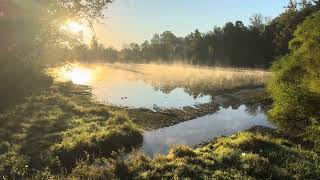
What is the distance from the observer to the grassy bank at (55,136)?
25219 millimetres

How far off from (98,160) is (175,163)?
209 inches

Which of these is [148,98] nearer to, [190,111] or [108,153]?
[190,111]

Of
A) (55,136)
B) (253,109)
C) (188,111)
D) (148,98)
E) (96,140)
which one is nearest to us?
(96,140)

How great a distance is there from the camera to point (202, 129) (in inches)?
1666

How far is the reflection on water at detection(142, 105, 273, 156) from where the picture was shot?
115 ft

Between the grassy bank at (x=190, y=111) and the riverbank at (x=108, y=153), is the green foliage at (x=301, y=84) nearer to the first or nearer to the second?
the riverbank at (x=108, y=153)

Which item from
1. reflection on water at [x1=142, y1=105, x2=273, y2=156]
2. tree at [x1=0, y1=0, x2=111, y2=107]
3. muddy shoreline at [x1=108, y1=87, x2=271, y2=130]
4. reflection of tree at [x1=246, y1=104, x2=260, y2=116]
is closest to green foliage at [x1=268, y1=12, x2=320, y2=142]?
reflection on water at [x1=142, y1=105, x2=273, y2=156]

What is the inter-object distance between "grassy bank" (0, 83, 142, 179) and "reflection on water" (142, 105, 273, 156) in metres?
1.94

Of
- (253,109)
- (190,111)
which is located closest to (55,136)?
(190,111)

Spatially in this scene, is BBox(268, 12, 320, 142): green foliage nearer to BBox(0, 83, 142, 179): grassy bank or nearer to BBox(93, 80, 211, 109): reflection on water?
BBox(0, 83, 142, 179): grassy bank

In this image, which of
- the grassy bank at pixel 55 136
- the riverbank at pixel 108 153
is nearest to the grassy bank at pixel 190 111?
the riverbank at pixel 108 153

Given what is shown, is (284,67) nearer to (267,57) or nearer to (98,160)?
(98,160)

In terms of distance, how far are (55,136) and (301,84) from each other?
20.1 m

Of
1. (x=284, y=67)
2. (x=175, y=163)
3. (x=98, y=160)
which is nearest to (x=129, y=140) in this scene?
(x=98, y=160)
